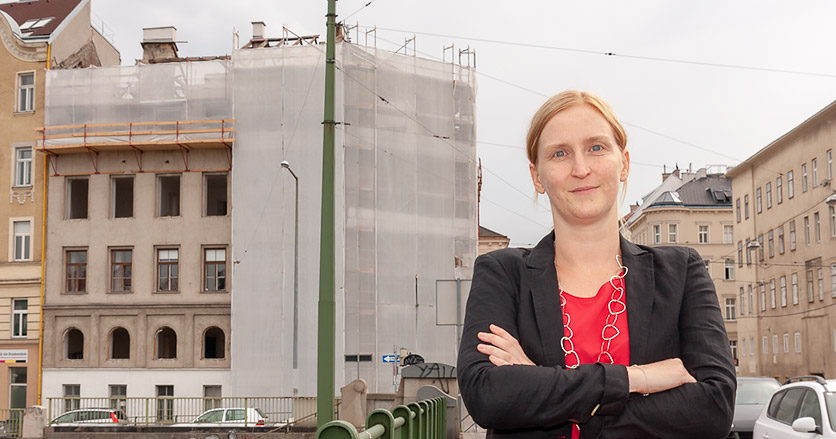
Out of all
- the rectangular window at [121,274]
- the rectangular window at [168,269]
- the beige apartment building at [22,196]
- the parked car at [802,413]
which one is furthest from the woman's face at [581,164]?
the beige apartment building at [22,196]

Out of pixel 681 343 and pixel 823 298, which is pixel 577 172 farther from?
pixel 823 298

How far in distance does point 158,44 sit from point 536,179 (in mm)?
50622

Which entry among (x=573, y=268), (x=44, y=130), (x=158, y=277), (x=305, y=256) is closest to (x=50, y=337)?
(x=158, y=277)

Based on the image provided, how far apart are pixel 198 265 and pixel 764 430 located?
35505 millimetres

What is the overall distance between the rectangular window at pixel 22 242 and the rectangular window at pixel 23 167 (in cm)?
201

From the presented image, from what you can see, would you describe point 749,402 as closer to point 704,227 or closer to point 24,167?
point 24,167

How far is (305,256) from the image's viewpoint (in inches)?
1654

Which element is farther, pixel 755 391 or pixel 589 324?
pixel 755 391

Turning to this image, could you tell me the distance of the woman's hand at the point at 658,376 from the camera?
2.51 meters

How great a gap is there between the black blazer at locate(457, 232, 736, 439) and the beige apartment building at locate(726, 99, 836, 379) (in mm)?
46110

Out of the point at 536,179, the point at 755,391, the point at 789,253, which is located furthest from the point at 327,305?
the point at 789,253

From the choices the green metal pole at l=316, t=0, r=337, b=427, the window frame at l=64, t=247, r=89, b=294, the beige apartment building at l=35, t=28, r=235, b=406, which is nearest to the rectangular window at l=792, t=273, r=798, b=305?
the beige apartment building at l=35, t=28, r=235, b=406

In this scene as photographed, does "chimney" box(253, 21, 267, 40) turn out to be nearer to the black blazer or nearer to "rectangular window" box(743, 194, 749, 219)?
"rectangular window" box(743, 194, 749, 219)

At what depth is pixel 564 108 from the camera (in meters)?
2.66
